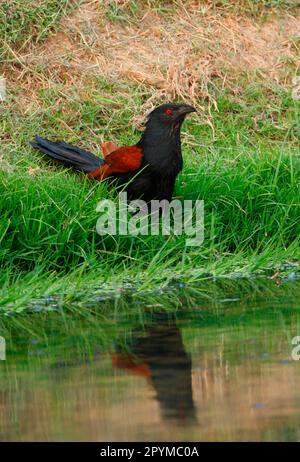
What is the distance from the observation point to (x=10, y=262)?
7535 mm

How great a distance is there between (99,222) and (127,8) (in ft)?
15.3

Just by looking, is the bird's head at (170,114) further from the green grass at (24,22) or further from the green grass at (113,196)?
the green grass at (24,22)

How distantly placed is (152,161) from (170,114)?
428 millimetres

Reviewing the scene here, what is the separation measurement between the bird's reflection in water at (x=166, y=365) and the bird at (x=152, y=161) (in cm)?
226

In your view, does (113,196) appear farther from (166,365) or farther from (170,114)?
(166,365)

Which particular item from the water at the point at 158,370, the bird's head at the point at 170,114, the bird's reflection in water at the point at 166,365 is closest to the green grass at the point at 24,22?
the bird's head at the point at 170,114

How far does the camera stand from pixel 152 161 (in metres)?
8.66

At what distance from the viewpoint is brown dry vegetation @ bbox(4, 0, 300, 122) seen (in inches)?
437

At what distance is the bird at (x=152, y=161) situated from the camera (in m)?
8.61

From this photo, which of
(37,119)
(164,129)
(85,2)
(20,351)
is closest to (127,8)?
(85,2)

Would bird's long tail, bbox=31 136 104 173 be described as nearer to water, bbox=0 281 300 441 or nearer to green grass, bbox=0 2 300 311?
green grass, bbox=0 2 300 311

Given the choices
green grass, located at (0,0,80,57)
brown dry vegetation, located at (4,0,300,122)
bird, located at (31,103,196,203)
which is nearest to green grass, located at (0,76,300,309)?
bird, located at (31,103,196,203)

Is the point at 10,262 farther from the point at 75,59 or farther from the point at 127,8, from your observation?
the point at 127,8

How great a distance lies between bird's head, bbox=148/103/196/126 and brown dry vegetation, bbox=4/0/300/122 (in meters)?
2.04
